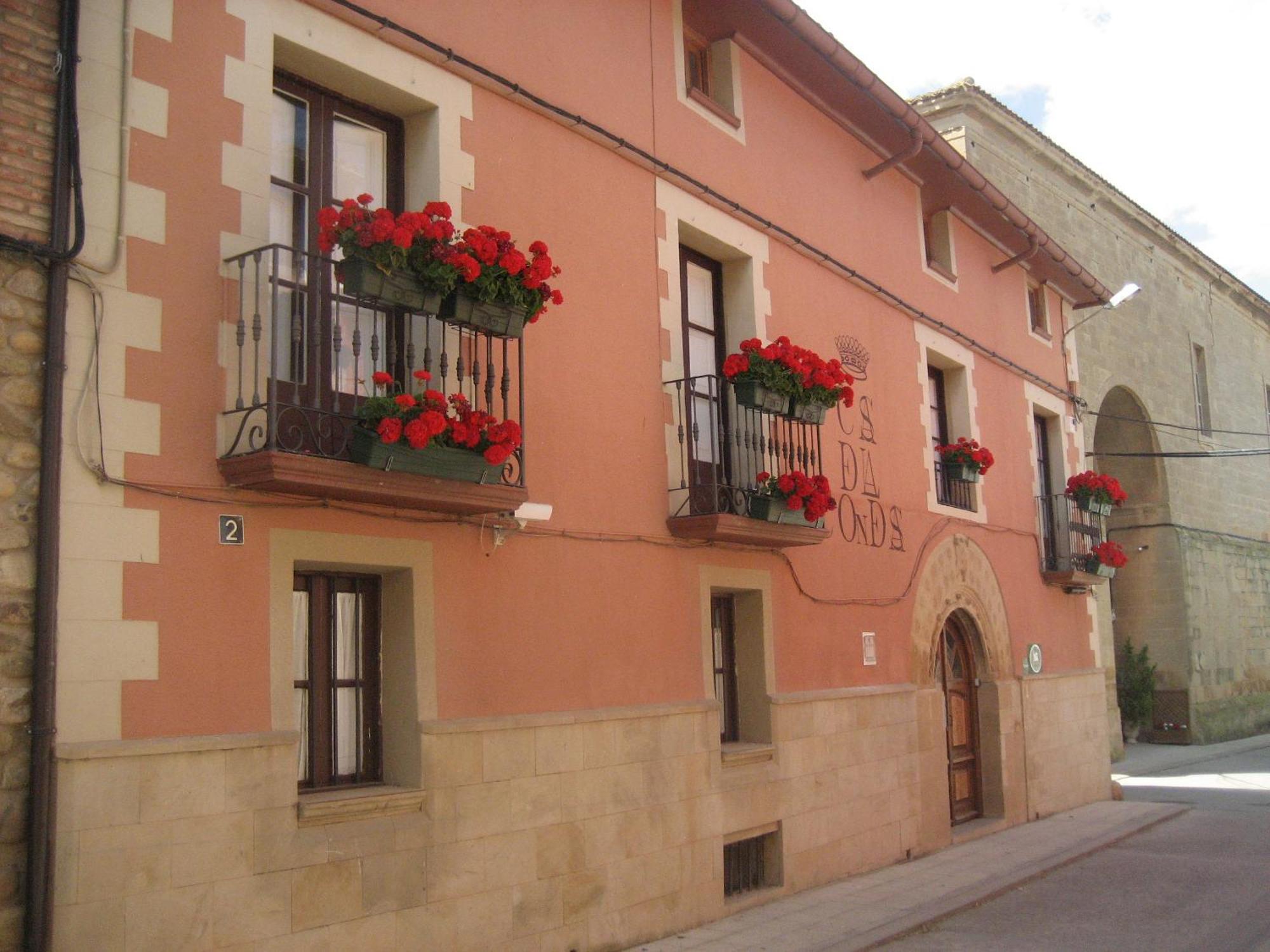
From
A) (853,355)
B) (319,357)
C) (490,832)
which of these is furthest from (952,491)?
(319,357)

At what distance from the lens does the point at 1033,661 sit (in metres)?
14.0

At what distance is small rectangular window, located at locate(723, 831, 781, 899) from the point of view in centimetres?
871

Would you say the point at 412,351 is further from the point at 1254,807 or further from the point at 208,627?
the point at 1254,807

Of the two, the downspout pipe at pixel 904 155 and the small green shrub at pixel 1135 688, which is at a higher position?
the downspout pipe at pixel 904 155

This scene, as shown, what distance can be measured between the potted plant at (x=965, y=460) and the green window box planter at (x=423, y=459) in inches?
286

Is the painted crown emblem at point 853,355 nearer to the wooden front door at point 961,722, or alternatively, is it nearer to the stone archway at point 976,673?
the stone archway at point 976,673

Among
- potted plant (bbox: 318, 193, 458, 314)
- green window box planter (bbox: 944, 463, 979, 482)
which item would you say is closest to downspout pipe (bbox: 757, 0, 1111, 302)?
green window box planter (bbox: 944, 463, 979, 482)

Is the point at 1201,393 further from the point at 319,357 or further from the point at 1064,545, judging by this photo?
the point at 319,357

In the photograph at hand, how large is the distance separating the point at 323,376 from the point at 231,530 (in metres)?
0.96

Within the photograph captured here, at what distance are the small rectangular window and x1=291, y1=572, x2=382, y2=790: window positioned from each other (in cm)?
343

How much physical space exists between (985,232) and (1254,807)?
7.37 m

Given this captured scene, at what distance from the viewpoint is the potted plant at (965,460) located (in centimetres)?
1236

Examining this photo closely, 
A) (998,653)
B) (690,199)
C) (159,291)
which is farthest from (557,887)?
(998,653)

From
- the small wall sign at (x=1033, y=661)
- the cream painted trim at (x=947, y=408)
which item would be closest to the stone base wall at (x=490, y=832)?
the cream painted trim at (x=947, y=408)
